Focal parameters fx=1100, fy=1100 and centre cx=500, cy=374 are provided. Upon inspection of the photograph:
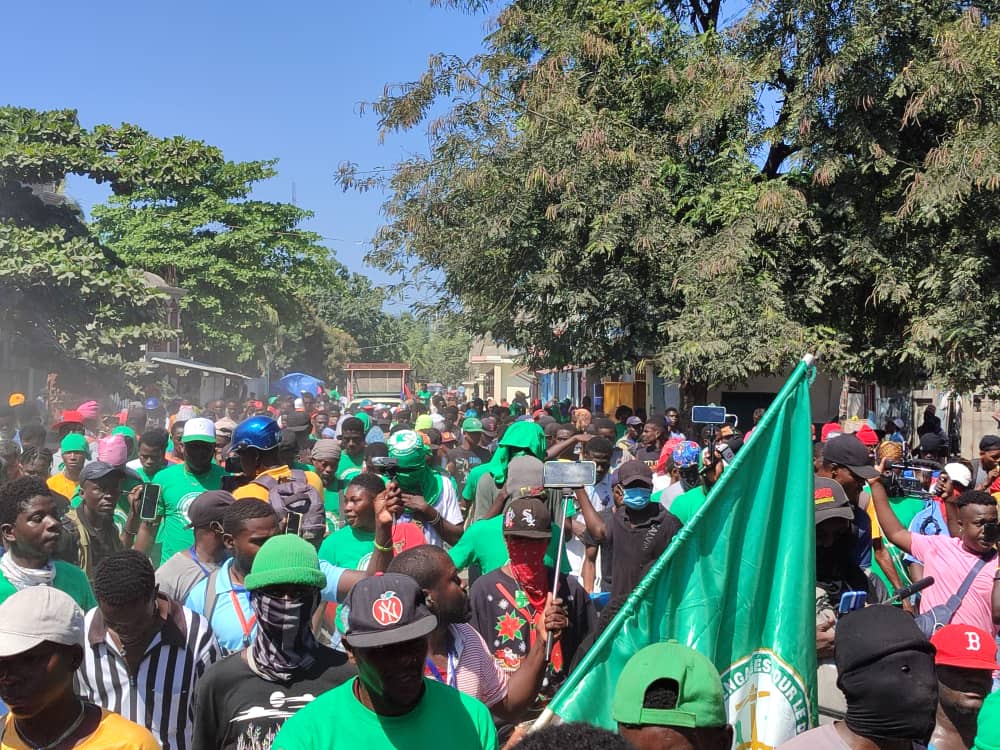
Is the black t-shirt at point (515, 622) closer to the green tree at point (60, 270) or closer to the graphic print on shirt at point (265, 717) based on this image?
the graphic print on shirt at point (265, 717)

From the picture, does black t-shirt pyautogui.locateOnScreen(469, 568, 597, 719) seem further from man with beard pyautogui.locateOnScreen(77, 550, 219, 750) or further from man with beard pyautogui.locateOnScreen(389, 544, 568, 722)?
man with beard pyautogui.locateOnScreen(77, 550, 219, 750)

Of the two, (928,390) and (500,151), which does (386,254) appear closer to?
(500,151)

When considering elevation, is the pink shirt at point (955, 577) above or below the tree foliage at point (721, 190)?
below

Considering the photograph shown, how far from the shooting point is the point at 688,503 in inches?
280

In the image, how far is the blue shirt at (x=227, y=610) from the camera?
4.10 meters

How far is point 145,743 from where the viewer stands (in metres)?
2.83

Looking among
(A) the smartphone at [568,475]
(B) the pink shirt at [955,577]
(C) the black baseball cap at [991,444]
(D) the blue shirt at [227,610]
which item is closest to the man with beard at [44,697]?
(D) the blue shirt at [227,610]

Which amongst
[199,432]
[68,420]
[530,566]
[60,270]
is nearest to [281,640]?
[530,566]

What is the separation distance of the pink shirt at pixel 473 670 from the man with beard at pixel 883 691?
118cm

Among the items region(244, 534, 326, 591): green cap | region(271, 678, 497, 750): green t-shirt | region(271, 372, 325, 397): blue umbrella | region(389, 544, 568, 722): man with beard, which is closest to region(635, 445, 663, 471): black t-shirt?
region(389, 544, 568, 722): man with beard

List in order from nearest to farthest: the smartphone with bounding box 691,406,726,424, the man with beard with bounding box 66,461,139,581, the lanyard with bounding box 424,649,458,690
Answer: the lanyard with bounding box 424,649,458,690 < the man with beard with bounding box 66,461,139,581 < the smartphone with bounding box 691,406,726,424

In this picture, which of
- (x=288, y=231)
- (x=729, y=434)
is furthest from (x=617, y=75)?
(x=288, y=231)

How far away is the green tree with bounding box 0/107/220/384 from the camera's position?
2200 cm

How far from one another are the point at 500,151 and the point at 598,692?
1517 cm
